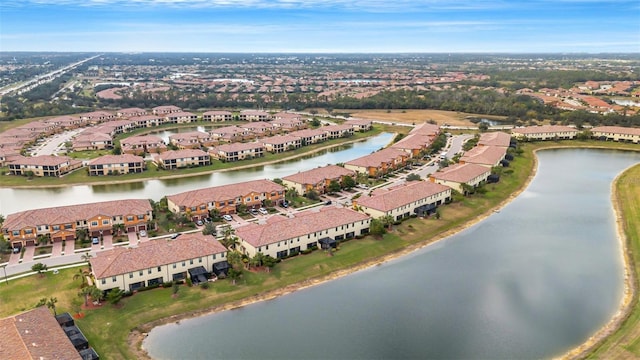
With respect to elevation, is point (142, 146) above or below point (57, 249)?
above

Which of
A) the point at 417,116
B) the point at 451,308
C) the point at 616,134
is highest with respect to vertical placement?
the point at 417,116

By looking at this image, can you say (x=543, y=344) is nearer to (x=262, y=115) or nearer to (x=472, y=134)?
(x=472, y=134)

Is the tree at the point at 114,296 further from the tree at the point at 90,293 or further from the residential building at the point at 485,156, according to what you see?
the residential building at the point at 485,156

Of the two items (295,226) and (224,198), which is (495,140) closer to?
(224,198)

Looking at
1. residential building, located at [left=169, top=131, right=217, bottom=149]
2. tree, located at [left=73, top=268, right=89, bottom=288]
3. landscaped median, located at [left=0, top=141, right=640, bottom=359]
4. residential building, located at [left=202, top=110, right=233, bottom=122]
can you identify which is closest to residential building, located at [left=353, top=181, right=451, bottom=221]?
landscaped median, located at [left=0, top=141, right=640, bottom=359]

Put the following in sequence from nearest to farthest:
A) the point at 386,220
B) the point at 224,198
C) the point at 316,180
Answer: the point at 386,220 → the point at 224,198 → the point at 316,180

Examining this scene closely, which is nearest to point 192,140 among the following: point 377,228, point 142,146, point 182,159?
point 142,146

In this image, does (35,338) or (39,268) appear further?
(39,268)
